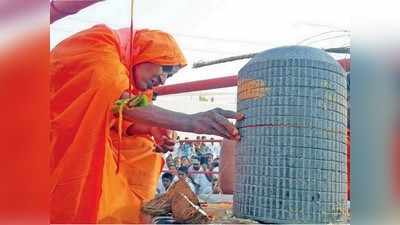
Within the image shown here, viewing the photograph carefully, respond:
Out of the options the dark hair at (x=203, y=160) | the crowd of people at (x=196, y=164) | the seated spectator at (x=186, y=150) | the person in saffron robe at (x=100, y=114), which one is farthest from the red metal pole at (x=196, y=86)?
the dark hair at (x=203, y=160)

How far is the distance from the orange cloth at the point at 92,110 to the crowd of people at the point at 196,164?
0.41m

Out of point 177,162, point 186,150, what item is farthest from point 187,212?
point 186,150

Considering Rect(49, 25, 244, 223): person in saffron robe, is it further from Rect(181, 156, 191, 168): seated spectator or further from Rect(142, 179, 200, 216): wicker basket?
Rect(181, 156, 191, 168): seated spectator

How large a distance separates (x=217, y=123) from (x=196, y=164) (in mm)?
1767

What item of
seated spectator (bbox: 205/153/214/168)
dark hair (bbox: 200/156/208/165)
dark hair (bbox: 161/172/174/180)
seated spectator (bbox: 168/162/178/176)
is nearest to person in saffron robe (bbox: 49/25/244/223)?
dark hair (bbox: 161/172/174/180)

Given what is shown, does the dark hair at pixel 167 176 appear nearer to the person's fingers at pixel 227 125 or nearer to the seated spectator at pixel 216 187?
the seated spectator at pixel 216 187

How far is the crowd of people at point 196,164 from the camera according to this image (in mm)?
2545

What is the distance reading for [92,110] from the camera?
1884mm

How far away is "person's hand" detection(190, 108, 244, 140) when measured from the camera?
163 cm

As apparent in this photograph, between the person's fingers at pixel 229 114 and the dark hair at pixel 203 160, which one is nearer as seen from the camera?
the person's fingers at pixel 229 114

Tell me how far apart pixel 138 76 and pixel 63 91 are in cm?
30

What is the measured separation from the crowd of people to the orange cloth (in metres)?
0.41

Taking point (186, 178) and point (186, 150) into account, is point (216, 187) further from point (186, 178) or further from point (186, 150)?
point (186, 150)
